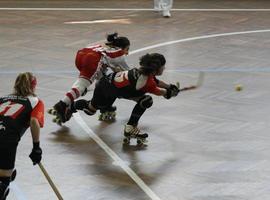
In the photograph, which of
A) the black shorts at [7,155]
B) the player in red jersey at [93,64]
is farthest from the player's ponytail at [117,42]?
the black shorts at [7,155]

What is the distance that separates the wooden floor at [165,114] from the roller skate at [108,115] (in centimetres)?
13

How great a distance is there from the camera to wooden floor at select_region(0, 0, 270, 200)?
7547 mm

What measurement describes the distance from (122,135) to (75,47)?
443 centimetres

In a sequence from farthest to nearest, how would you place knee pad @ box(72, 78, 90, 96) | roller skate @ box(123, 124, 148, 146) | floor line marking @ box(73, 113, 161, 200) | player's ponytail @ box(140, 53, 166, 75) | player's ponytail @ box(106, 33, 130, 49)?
player's ponytail @ box(106, 33, 130, 49), knee pad @ box(72, 78, 90, 96), roller skate @ box(123, 124, 148, 146), player's ponytail @ box(140, 53, 166, 75), floor line marking @ box(73, 113, 161, 200)

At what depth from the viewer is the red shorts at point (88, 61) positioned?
928 cm

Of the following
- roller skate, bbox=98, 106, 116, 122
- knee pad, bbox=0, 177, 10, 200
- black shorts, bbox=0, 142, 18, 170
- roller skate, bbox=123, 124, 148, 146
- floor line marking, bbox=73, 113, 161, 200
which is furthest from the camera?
roller skate, bbox=98, 106, 116, 122

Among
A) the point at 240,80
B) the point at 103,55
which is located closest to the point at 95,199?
the point at 103,55

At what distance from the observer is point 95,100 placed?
30.5 ft

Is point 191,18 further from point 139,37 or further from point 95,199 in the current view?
point 95,199

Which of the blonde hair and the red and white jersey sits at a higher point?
the blonde hair

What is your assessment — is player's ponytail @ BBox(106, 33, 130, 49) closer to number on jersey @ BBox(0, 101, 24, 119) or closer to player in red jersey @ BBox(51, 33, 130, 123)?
player in red jersey @ BBox(51, 33, 130, 123)

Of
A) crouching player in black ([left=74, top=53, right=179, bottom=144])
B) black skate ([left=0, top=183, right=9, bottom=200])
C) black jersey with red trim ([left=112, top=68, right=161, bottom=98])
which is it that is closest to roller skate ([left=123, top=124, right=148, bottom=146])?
crouching player in black ([left=74, top=53, right=179, bottom=144])

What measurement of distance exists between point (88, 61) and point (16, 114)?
2.85m

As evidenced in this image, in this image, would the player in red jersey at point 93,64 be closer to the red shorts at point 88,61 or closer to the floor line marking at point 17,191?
the red shorts at point 88,61
